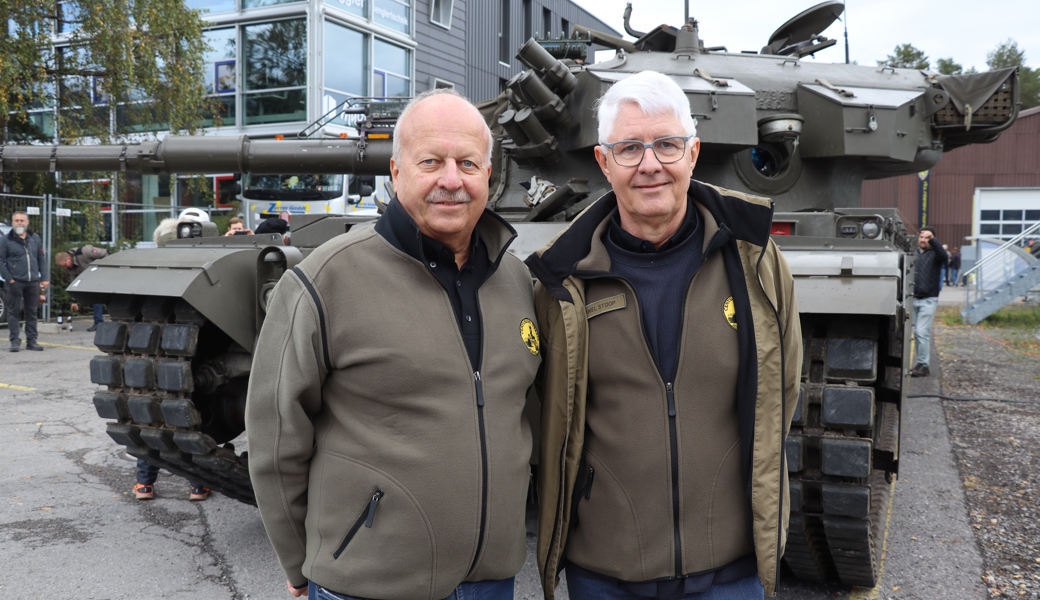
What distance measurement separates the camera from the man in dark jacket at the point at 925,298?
33.5ft

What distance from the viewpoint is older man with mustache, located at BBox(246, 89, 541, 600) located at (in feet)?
6.60

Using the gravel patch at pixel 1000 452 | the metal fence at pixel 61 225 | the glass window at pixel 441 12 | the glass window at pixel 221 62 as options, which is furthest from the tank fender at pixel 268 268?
the glass window at pixel 441 12

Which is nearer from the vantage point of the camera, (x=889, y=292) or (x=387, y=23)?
Result: (x=889, y=292)

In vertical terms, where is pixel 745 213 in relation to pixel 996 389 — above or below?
above

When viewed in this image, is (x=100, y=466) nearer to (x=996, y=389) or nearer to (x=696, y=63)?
(x=696, y=63)

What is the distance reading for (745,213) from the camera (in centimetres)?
223

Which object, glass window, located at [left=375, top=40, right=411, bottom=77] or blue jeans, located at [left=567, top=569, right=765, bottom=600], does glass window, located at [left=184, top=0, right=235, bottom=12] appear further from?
blue jeans, located at [left=567, top=569, right=765, bottom=600]

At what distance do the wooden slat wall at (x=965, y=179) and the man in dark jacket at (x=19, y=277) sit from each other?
2750 centimetres

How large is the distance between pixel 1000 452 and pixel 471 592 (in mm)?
6014

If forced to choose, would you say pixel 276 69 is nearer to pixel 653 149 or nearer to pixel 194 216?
pixel 194 216

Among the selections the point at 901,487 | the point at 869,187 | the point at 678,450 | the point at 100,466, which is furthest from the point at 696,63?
the point at 869,187

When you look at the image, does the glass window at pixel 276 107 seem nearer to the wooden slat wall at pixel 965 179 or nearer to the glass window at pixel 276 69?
the glass window at pixel 276 69

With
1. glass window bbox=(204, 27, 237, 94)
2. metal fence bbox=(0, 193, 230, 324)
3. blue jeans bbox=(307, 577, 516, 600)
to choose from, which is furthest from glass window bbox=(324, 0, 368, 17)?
blue jeans bbox=(307, 577, 516, 600)

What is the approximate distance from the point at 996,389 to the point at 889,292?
297 inches
